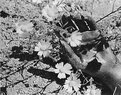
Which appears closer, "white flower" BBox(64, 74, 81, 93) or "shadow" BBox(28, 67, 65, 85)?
"white flower" BBox(64, 74, 81, 93)

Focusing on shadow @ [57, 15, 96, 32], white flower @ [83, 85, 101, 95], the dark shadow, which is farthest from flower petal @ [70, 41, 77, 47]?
white flower @ [83, 85, 101, 95]

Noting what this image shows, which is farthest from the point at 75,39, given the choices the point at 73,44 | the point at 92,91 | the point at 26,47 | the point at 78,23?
the point at 26,47

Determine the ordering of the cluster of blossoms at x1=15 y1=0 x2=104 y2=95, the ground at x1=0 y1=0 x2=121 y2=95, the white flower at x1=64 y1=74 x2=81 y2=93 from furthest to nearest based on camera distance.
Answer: the ground at x1=0 y1=0 x2=121 y2=95 → the white flower at x1=64 y1=74 x2=81 y2=93 → the cluster of blossoms at x1=15 y1=0 x2=104 y2=95

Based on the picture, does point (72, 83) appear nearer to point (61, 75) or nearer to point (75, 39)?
point (61, 75)

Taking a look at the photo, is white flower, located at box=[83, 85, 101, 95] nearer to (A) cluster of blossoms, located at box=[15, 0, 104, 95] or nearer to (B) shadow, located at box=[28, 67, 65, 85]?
(A) cluster of blossoms, located at box=[15, 0, 104, 95]

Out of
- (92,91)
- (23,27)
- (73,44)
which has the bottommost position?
(92,91)

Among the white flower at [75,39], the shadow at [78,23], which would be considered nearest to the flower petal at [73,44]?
the white flower at [75,39]

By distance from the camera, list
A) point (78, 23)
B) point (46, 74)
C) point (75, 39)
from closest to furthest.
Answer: point (75, 39)
point (78, 23)
point (46, 74)

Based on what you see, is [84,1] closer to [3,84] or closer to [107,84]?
[107,84]

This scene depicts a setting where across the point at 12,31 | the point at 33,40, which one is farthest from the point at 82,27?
the point at 12,31
